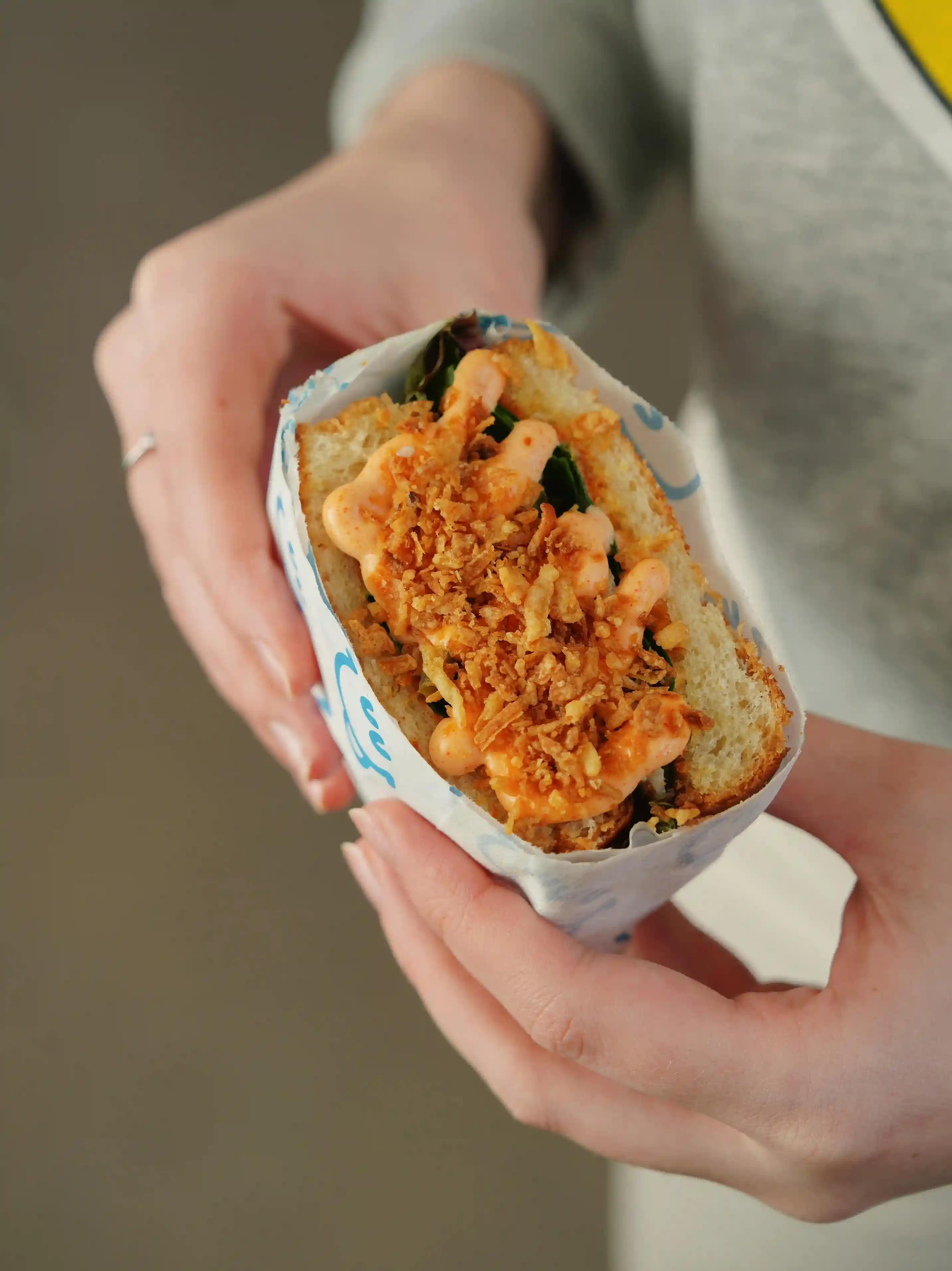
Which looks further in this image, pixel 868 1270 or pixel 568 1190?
pixel 568 1190

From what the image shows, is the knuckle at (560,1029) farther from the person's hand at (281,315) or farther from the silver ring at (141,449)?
the silver ring at (141,449)

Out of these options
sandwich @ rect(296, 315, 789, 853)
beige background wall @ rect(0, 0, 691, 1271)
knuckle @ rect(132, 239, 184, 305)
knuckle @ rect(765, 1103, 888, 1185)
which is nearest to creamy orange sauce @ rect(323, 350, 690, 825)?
sandwich @ rect(296, 315, 789, 853)

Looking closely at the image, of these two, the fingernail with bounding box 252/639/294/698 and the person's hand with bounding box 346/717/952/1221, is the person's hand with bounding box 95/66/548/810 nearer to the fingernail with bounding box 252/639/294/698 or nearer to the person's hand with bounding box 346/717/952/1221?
the fingernail with bounding box 252/639/294/698

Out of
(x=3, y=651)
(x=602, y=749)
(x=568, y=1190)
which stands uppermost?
(x=602, y=749)

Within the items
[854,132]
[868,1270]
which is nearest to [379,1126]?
[868,1270]

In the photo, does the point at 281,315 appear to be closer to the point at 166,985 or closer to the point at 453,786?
the point at 453,786

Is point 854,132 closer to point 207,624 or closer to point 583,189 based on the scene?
point 583,189
